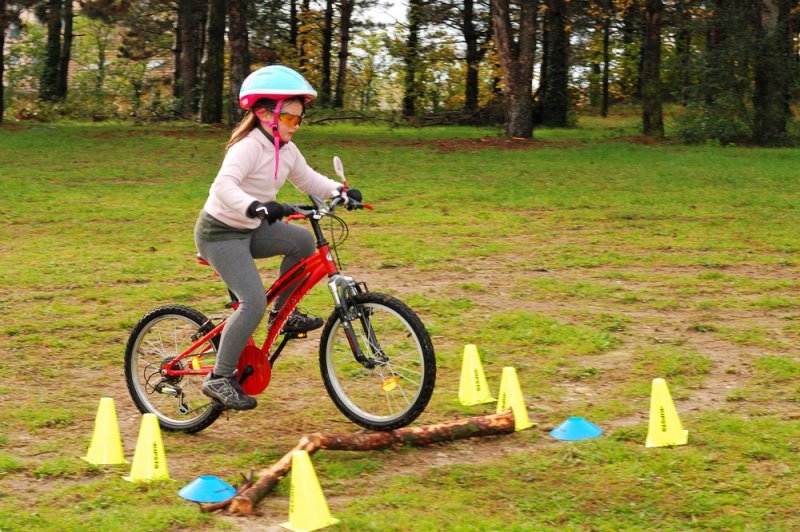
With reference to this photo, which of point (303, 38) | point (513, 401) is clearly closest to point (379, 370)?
point (513, 401)

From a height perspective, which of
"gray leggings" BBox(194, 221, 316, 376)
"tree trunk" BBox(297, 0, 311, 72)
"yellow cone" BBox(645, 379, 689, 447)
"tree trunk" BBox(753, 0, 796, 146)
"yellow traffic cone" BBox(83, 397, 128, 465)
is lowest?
"yellow traffic cone" BBox(83, 397, 128, 465)

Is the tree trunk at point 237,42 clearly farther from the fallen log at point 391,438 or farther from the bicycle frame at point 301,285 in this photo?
the fallen log at point 391,438

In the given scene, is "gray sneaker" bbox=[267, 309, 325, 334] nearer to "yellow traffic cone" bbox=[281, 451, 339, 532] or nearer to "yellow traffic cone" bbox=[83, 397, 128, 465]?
"yellow traffic cone" bbox=[83, 397, 128, 465]

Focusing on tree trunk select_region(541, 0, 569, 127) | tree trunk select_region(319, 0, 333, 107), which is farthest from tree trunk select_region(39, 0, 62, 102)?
tree trunk select_region(541, 0, 569, 127)

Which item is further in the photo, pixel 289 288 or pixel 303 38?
pixel 303 38

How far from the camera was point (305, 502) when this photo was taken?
4629mm

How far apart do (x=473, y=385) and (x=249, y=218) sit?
1.84 meters

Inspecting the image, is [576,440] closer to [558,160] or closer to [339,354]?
[339,354]

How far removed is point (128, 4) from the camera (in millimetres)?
29469

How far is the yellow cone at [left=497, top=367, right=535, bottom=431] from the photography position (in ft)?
19.9

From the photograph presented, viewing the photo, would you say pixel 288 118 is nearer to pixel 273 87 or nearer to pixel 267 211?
pixel 273 87

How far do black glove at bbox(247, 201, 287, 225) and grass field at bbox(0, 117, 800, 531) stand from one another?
4.08 feet

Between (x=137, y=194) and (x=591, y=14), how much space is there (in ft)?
61.5

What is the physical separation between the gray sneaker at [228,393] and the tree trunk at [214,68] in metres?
24.4
